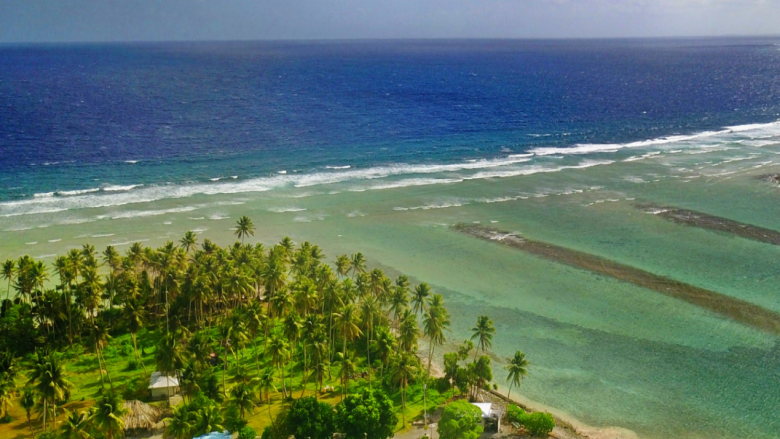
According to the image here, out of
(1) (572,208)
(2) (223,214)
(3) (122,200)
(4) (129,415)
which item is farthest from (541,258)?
(3) (122,200)

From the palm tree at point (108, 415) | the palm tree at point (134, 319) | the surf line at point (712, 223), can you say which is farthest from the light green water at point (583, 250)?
the palm tree at point (108, 415)

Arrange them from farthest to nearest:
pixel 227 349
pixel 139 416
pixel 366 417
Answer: pixel 227 349 → pixel 139 416 → pixel 366 417

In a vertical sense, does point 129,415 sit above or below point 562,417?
above

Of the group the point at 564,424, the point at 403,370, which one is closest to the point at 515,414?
the point at 564,424

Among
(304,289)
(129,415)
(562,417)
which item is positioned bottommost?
→ (562,417)

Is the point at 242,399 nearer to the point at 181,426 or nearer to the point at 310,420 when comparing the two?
the point at 181,426

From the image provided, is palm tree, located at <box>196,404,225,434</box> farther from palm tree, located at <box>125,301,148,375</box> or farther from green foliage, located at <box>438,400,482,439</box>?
green foliage, located at <box>438,400,482,439</box>

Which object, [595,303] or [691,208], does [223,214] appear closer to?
[595,303]
